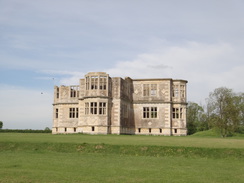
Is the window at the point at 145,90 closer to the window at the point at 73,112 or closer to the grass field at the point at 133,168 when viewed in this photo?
the window at the point at 73,112

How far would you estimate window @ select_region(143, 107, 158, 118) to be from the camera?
2266 inches

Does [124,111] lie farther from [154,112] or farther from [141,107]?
[154,112]

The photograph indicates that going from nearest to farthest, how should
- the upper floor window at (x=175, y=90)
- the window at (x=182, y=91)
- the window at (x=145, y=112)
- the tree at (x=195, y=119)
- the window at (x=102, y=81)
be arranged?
the window at (x=102, y=81)
the window at (x=145, y=112)
the upper floor window at (x=175, y=90)
the window at (x=182, y=91)
the tree at (x=195, y=119)

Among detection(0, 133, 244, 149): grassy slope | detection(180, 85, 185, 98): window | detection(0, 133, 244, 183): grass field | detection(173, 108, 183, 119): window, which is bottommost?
detection(0, 133, 244, 183): grass field

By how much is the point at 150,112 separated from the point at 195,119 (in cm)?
3702

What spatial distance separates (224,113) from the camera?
178ft

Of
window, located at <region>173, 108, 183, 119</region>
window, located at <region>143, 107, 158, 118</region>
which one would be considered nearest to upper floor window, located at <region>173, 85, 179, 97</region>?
window, located at <region>173, 108, 183, 119</region>

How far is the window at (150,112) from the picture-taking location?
57.6 m

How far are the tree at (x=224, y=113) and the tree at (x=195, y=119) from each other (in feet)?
85.1

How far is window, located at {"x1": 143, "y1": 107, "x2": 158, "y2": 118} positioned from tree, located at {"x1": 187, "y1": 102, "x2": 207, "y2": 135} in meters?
28.0

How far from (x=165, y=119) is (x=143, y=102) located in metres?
4.73

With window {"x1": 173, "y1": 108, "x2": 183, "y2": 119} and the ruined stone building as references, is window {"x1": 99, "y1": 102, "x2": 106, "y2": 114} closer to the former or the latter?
the ruined stone building

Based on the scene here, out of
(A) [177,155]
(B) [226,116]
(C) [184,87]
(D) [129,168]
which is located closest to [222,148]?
(A) [177,155]

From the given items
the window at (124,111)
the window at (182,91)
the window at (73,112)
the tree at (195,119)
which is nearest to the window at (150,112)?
the window at (124,111)
